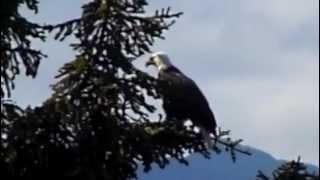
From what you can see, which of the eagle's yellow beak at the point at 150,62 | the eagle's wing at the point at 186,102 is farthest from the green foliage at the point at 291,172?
the eagle's wing at the point at 186,102

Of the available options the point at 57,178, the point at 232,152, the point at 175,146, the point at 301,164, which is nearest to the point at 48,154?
the point at 57,178

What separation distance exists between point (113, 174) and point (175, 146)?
69 cm

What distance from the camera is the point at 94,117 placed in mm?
10258

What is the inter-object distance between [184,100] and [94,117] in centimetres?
292

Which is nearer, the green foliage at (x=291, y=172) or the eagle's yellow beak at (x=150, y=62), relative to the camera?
the eagle's yellow beak at (x=150, y=62)

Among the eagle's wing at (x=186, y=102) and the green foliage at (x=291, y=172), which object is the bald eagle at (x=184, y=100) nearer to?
the eagle's wing at (x=186, y=102)

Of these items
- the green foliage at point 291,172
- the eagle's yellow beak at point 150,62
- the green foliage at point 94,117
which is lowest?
the green foliage at point 94,117

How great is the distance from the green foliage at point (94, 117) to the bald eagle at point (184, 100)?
1230 mm

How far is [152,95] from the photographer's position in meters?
10.8

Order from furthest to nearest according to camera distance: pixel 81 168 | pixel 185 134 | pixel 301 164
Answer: pixel 301 164, pixel 185 134, pixel 81 168

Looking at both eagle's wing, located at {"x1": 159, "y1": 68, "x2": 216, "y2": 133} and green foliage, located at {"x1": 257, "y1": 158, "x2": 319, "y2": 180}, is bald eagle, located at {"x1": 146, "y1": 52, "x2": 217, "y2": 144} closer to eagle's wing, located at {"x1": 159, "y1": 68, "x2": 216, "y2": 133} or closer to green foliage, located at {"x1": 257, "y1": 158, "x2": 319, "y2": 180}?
eagle's wing, located at {"x1": 159, "y1": 68, "x2": 216, "y2": 133}

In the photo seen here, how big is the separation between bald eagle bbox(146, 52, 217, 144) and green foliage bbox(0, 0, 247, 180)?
1230mm

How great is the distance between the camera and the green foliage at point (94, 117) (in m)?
10.0

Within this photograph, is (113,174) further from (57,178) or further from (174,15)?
(174,15)
